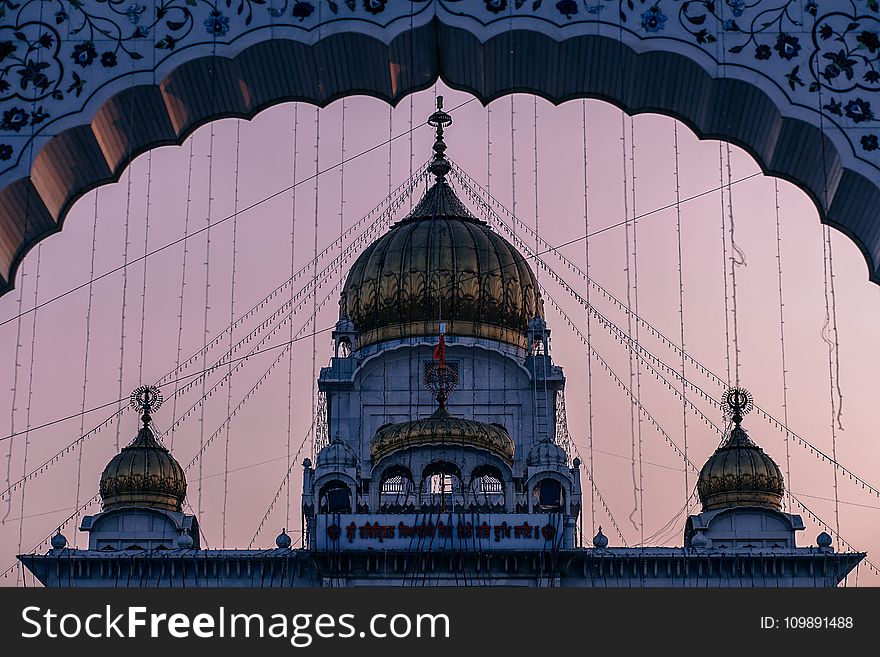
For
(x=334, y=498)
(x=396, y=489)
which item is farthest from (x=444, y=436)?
(x=334, y=498)

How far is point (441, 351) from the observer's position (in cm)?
3356

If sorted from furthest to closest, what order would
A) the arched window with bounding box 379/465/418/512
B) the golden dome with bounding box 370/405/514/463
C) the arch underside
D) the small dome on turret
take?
the arched window with bounding box 379/465/418/512 < the golden dome with bounding box 370/405/514/463 < the small dome on turret < the arch underside

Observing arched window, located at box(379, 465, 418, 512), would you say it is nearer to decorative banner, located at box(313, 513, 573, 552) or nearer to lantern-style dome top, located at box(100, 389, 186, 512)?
decorative banner, located at box(313, 513, 573, 552)

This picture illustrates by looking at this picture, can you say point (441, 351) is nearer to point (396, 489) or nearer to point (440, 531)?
point (396, 489)

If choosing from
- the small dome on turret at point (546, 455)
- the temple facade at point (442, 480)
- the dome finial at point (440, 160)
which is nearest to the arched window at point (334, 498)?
the temple facade at point (442, 480)

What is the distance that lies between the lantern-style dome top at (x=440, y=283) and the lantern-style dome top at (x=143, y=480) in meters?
5.52

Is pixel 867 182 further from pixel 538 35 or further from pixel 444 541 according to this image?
pixel 444 541

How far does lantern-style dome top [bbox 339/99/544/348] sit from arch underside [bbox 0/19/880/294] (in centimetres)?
2634

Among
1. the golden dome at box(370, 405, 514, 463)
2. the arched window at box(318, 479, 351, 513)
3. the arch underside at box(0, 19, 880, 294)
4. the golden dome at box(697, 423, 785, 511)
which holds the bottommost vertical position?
the arch underside at box(0, 19, 880, 294)

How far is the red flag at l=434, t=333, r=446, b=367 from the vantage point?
110 feet

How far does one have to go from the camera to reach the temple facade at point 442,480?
30703 mm

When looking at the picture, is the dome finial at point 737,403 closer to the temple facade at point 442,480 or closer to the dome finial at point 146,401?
the temple facade at point 442,480

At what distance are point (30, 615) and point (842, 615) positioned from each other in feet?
10.2

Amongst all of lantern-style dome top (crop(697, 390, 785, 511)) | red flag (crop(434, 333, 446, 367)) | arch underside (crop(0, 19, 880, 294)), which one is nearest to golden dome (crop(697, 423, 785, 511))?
lantern-style dome top (crop(697, 390, 785, 511))
